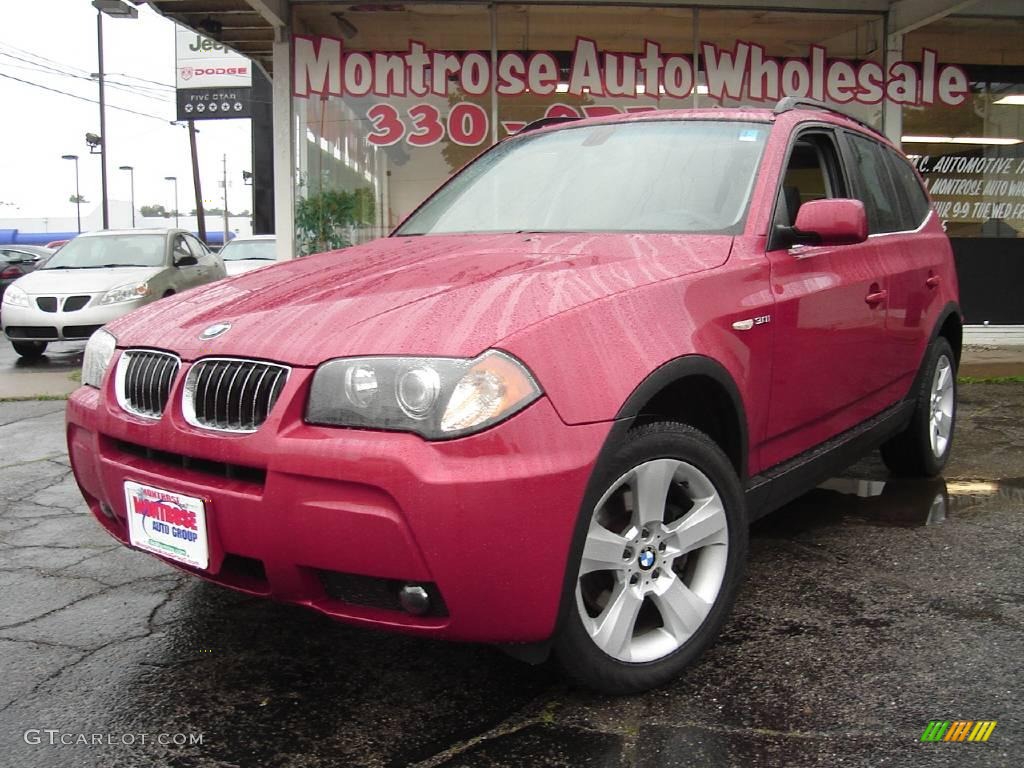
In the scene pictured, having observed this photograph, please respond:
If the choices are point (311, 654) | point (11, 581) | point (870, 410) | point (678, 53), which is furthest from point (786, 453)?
point (678, 53)

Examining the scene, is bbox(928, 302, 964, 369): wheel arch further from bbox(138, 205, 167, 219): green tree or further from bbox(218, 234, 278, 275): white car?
bbox(138, 205, 167, 219): green tree

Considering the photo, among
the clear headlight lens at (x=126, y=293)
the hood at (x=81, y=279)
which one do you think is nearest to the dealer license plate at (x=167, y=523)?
the clear headlight lens at (x=126, y=293)

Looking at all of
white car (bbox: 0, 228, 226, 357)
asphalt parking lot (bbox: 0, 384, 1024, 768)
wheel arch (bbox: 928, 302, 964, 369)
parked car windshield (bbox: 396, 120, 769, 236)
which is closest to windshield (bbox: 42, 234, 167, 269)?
white car (bbox: 0, 228, 226, 357)

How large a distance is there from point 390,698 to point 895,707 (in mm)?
1335

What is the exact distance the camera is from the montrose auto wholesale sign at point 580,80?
10266 mm

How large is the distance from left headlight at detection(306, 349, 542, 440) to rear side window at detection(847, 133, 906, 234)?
7.66ft

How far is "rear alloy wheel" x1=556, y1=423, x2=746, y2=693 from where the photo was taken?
94.1 inches

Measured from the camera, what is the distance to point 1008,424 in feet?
20.9

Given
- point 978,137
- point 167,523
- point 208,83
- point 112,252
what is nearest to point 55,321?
point 112,252

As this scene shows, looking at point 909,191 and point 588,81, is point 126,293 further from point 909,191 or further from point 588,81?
point 909,191

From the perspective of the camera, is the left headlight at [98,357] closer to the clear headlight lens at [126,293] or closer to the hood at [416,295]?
the hood at [416,295]

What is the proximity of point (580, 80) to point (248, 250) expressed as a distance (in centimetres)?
861

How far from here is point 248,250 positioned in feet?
56.1

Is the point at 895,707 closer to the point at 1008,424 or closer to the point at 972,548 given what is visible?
the point at 972,548
